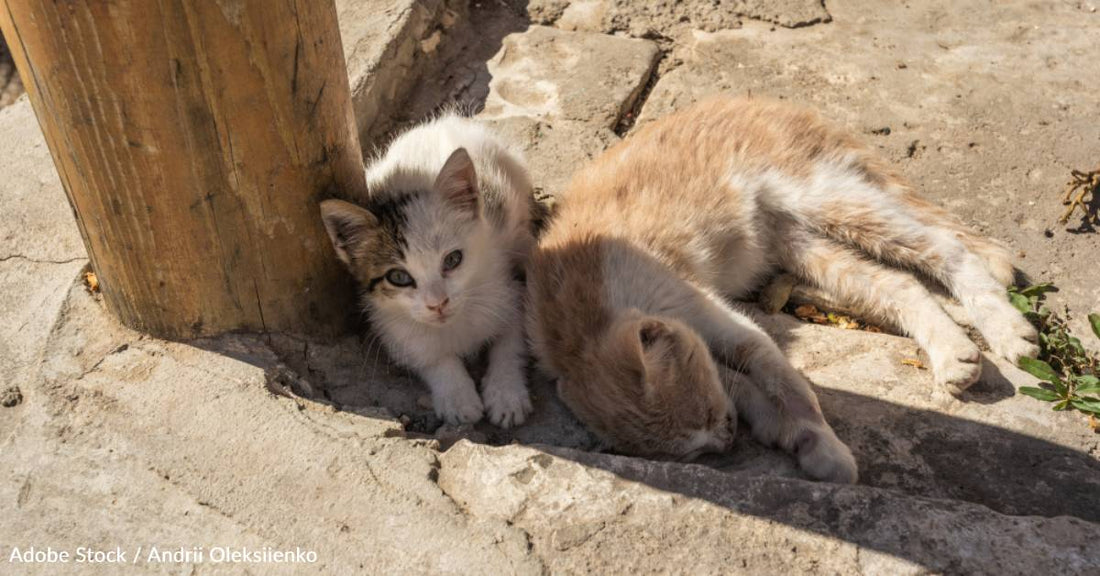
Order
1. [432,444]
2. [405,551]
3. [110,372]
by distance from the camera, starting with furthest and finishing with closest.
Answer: [110,372]
[432,444]
[405,551]

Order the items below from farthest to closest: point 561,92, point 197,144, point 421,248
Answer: point 561,92, point 421,248, point 197,144

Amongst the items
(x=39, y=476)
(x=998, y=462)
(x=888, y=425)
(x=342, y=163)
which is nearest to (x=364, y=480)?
(x=39, y=476)

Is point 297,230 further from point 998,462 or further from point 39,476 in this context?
point 998,462

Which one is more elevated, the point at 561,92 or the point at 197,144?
the point at 197,144

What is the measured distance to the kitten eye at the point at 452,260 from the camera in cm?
344

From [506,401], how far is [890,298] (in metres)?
1.79

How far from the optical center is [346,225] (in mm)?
3119

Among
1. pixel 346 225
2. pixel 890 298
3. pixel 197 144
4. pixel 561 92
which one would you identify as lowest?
pixel 890 298

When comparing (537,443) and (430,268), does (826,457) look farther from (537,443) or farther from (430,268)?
(430,268)

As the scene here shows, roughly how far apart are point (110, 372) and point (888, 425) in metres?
2.73

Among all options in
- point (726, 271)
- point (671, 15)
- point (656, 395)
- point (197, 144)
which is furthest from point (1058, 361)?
point (197, 144)

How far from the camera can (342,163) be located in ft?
10.2

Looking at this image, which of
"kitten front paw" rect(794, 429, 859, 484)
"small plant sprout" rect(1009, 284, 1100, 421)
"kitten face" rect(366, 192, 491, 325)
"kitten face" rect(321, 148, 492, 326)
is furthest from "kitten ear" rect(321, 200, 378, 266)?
"small plant sprout" rect(1009, 284, 1100, 421)

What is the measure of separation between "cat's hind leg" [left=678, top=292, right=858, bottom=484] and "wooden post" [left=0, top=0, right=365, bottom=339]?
5.00 ft
